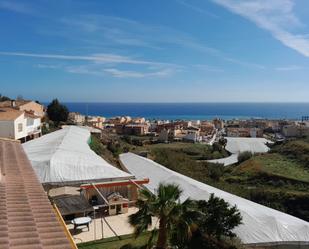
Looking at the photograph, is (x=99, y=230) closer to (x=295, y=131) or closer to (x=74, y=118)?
(x=74, y=118)

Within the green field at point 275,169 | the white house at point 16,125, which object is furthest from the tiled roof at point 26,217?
the green field at point 275,169

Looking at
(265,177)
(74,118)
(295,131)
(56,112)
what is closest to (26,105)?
(56,112)

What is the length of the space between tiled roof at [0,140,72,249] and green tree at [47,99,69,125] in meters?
50.3

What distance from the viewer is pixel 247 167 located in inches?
1841

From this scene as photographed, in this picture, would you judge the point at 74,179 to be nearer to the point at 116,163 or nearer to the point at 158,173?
the point at 158,173

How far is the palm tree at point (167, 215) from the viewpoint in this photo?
10008mm

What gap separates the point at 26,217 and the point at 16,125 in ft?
98.4

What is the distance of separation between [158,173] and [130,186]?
8.22 meters

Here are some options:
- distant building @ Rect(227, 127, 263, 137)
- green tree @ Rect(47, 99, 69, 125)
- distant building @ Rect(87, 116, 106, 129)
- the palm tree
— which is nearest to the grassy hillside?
green tree @ Rect(47, 99, 69, 125)

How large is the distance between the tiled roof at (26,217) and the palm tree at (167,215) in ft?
11.1

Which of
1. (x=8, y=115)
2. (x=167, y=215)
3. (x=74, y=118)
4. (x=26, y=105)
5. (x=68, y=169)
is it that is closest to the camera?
(x=167, y=215)

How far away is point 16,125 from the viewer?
110 feet

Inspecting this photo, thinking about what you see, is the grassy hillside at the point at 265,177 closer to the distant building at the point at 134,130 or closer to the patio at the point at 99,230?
the patio at the point at 99,230

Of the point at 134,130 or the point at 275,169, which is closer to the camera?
the point at 275,169
